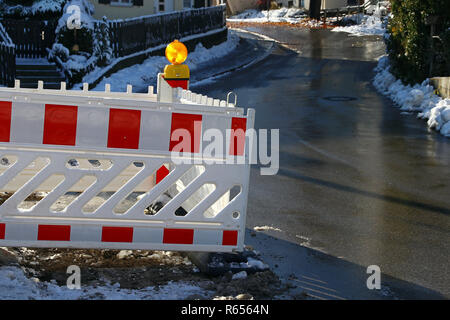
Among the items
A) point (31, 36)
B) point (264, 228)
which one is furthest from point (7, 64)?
point (264, 228)

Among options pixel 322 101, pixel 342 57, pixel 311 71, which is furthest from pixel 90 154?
pixel 342 57

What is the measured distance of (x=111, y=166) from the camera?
18.7ft

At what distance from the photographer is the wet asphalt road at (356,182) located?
6.94m

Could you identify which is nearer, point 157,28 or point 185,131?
point 185,131

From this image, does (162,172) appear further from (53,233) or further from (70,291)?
(70,291)

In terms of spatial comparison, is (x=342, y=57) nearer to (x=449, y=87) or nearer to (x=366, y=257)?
(x=449, y=87)

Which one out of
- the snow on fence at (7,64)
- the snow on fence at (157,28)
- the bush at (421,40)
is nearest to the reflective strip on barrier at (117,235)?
the bush at (421,40)

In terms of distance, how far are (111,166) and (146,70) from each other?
67.7ft

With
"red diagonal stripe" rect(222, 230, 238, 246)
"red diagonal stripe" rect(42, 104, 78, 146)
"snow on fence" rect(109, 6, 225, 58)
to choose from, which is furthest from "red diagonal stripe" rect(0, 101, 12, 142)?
"snow on fence" rect(109, 6, 225, 58)

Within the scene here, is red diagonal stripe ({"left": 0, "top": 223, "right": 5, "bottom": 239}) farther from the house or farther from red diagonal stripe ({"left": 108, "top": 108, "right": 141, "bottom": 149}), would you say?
the house

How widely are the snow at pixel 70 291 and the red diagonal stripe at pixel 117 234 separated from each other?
398 mm

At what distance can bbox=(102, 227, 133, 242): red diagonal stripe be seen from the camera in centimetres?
576

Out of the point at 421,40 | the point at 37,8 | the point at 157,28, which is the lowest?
the point at 157,28

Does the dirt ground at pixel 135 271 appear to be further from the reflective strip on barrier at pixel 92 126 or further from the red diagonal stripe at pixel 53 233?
the reflective strip on barrier at pixel 92 126
